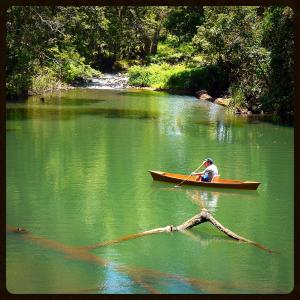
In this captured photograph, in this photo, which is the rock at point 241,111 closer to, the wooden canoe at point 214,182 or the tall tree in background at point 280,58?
the tall tree in background at point 280,58

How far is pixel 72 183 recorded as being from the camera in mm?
14305

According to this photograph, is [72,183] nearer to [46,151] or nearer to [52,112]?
[46,151]

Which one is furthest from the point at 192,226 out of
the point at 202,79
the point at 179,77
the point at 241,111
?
the point at 179,77

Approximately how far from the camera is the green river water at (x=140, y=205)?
8.82 metres

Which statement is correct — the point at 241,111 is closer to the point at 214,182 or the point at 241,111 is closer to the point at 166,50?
the point at 214,182

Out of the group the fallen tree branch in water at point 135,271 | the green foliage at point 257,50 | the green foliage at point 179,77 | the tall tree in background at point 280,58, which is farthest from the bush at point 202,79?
the fallen tree branch in water at point 135,271

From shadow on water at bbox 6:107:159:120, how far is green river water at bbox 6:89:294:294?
0.32 m

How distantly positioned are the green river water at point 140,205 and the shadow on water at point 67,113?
32cm

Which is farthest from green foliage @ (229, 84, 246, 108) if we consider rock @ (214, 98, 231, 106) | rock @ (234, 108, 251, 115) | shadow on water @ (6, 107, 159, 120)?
shadow on water @ (6, 107, 159, 120)

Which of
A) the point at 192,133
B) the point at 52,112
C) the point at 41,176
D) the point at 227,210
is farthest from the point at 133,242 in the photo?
the point at 52,112

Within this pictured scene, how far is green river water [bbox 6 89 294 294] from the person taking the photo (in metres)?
8.82

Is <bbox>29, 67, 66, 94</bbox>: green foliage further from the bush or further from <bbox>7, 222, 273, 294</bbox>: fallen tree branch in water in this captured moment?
<bbox>7, 222, 273, 294</bbox>: fallen tree branch in water

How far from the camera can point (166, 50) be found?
45.2m

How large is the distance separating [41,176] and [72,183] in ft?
4.02
